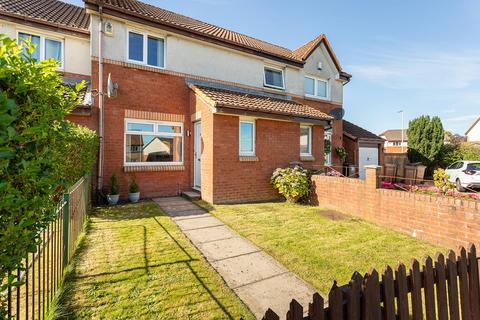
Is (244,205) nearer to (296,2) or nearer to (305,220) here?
(305,220)

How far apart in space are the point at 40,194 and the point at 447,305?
3.82m

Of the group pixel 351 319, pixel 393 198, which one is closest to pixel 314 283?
pixel 351 319

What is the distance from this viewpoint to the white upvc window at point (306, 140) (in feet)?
38.2

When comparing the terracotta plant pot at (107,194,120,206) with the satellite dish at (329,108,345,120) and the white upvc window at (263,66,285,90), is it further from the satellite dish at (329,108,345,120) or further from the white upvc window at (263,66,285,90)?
the satellite dish at (329,108,345,120)

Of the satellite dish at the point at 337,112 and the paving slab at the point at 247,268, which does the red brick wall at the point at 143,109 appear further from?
the satellite dish at the point at 337,112

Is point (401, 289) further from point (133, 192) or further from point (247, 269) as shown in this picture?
point (133, 192)

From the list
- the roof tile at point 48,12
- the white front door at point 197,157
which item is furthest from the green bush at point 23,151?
the roof tile at point 48,12

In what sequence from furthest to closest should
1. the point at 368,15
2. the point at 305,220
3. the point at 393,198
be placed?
the point at 368,15
the point at 305,220
the point at 393,198

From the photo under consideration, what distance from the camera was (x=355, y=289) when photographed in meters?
1.95

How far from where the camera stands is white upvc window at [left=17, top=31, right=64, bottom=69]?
9.35 metres

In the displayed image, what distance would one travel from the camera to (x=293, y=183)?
8.91 m

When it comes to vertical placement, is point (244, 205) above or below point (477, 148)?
below

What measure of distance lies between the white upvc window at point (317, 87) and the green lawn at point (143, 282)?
1243cm

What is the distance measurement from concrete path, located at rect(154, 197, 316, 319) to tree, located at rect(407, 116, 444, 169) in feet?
71.7
